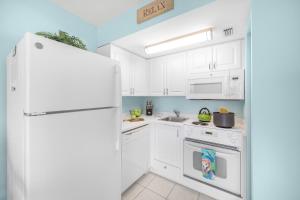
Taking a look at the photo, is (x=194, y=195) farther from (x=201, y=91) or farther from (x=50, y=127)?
(x=50, y=127)

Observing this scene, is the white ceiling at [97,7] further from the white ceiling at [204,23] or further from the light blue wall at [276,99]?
the light blue wall at [276,99]

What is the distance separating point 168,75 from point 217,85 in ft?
2.89

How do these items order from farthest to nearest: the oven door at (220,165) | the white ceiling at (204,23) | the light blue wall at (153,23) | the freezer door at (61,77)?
the oven door at (220,165) < the light blue wall at (153,23) < the white ceiling at (204,23) < the freezer door at (61,77)

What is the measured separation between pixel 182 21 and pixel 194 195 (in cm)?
218

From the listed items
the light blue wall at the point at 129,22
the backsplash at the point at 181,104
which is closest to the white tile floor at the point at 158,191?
the backsplash at the point at 181,104

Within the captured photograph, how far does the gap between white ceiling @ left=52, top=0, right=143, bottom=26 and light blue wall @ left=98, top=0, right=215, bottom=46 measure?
67mm

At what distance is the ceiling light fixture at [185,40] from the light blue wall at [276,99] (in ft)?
2.17

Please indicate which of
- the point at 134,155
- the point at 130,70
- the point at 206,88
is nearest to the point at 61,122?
the point at 134,155

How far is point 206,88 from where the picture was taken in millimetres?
1885

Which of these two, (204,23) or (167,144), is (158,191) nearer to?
(167,144)

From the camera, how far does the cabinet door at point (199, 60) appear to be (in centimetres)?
195

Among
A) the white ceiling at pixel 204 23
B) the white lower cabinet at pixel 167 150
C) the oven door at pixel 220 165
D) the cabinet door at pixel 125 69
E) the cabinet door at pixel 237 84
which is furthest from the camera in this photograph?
the cabinet door at pixel 125 69

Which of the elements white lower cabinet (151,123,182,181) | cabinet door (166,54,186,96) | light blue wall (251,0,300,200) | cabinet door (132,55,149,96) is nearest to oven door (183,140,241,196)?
white lower cabinet (151,123,182,181)

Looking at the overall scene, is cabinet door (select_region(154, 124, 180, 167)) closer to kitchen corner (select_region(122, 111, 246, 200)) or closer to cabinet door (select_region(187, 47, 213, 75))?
kitchen corner (select_region(122, 111, 246, 200))
